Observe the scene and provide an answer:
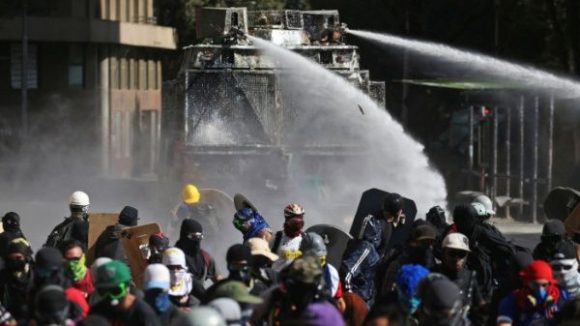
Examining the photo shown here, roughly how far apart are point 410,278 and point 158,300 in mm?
1477

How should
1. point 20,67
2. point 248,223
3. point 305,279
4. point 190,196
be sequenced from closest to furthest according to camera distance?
1. point 305,279
2. point 248,223
3. point 190,196
4. point 20,67

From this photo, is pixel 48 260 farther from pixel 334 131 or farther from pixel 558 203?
pixel 334 131

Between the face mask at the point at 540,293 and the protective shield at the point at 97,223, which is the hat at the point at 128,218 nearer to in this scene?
the protective shield at the point at 97,223

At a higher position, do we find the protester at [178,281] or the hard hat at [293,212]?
the hard hat at [293,212]

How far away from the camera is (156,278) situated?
9.00 metres

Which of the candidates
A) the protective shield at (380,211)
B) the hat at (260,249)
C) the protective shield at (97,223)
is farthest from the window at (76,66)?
the hat at (260,249)

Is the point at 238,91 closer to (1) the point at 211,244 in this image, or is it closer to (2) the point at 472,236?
(1) the point at 211,244

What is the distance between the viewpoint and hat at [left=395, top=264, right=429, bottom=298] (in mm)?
9000

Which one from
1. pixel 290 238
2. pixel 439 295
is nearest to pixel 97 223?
pixel 290 238

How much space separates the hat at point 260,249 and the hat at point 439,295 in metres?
2.77

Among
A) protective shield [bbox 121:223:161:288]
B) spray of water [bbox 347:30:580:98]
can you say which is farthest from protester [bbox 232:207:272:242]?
spray of water [bbox 347:30:580:98]

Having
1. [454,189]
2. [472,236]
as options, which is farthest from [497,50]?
[472,236]

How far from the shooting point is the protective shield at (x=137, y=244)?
12047mm

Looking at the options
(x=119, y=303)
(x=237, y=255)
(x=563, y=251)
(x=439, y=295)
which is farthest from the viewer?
(x=563, y=251)
